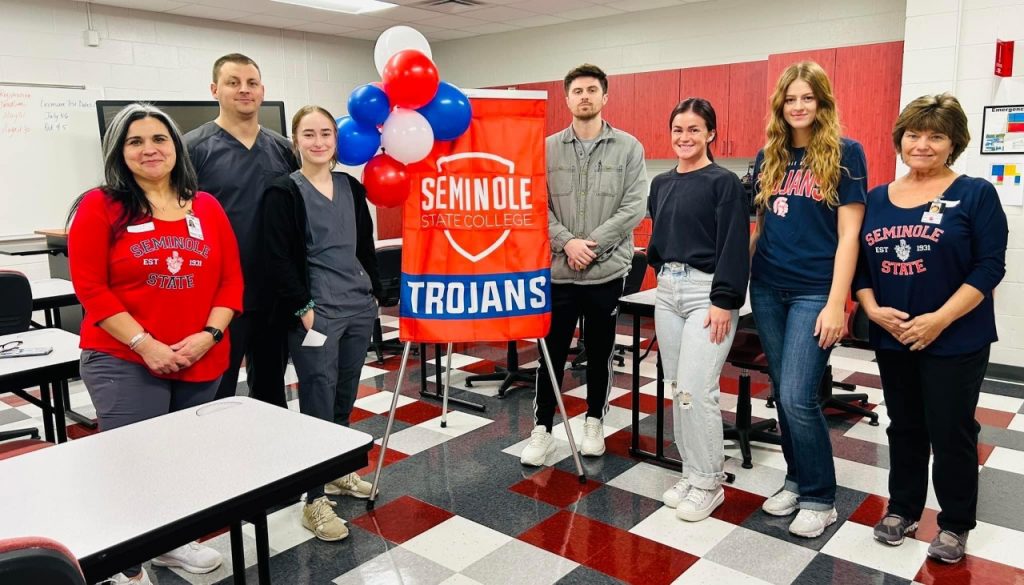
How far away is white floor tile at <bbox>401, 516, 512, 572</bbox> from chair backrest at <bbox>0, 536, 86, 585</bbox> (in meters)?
1.58

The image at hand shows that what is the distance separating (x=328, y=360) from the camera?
2.42m

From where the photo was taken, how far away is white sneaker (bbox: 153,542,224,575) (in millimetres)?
2254

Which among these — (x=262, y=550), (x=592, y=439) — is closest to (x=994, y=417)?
(x=592, y=439)

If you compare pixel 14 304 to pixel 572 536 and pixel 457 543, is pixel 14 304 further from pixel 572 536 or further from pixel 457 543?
pixel 572 536

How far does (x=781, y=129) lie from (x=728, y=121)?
369cm

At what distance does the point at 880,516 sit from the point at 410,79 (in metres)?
2.24

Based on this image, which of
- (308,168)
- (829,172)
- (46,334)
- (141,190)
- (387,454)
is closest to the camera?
(141,190)

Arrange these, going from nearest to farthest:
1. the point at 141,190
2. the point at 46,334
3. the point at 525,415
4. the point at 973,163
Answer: the point at 141,190 < the point at 46,334 < the point at 525,415 < the point at 973,163

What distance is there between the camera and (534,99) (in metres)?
2.62

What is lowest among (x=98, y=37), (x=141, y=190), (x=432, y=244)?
(x=432, y=244)

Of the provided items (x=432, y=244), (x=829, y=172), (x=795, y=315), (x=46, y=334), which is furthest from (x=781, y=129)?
(x=46, y=334)

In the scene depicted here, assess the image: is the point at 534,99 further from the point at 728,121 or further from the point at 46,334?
the point at 728,121

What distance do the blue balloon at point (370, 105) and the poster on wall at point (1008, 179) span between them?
3676 millimetres

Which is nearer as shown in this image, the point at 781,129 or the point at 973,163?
the point at 781,129
